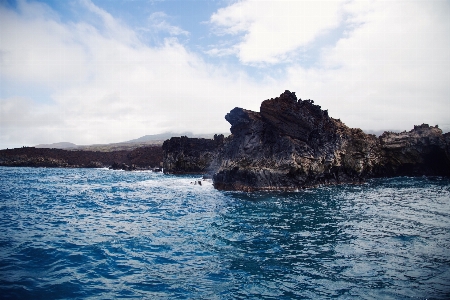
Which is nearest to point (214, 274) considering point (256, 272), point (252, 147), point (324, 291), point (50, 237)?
point (256, 272)

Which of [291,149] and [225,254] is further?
[291,149]

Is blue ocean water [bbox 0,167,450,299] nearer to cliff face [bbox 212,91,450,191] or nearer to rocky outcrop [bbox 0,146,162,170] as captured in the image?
cliff face [bbox 212,91,450,191]

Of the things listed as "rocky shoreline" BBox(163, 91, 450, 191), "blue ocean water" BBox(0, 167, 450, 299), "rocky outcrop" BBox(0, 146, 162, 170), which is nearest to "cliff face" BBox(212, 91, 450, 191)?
"rocky shoreline" BBox(163, 91, 450, 191)

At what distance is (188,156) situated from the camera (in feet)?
290

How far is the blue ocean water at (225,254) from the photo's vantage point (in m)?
9.12

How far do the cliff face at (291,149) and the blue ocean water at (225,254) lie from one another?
52.2ft

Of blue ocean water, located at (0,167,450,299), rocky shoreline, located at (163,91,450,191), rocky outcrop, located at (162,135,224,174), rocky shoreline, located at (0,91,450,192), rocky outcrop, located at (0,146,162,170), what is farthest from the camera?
rocky outcrop, located at (0,146,162,170)

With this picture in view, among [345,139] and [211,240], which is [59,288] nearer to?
[211,240]

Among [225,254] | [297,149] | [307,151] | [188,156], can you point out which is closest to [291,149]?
[297,149]

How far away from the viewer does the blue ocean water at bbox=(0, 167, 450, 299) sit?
9125 mm

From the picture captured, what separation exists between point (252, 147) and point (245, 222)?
22.7 meters

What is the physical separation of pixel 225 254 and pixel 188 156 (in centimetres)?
7707

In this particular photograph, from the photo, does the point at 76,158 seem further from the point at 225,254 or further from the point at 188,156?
the point at 225,254

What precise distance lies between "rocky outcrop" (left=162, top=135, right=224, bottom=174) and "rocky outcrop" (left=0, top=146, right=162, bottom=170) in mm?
21985
